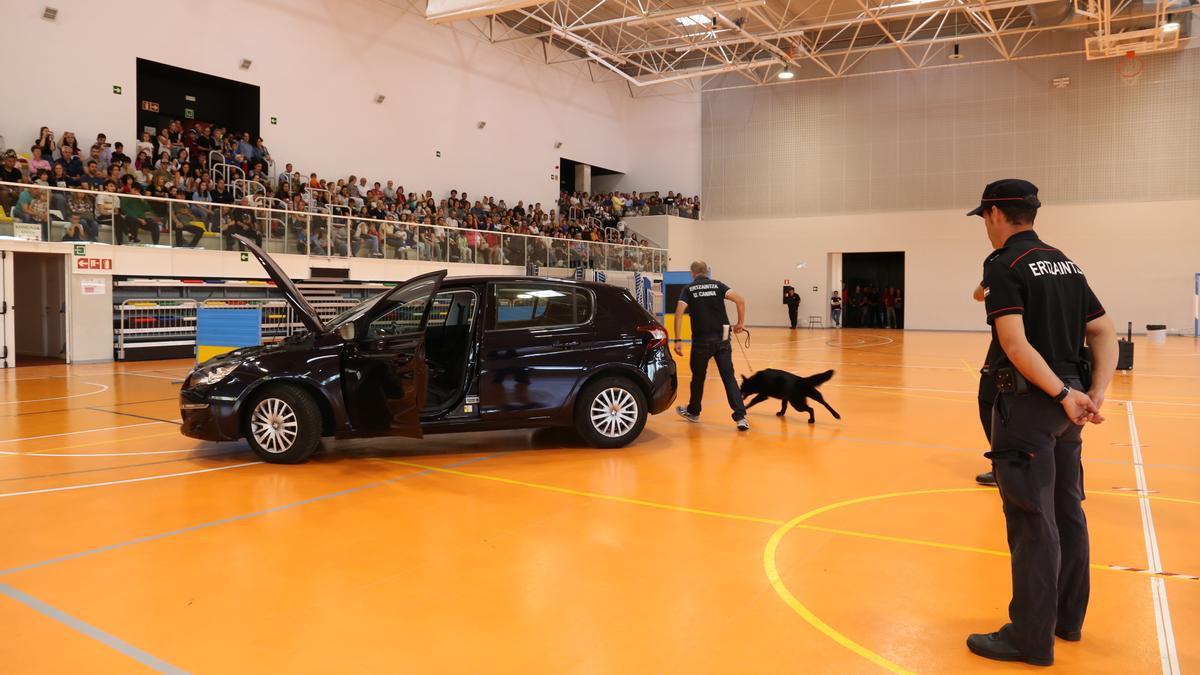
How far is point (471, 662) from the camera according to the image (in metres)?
2.98

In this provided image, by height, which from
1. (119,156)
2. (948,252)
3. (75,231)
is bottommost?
(75,231)

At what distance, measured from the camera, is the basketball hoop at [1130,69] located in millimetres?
27844

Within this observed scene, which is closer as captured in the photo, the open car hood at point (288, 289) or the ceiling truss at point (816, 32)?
the open car hood at point (288, 289)

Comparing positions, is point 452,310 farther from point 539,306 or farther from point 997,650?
point 997,650

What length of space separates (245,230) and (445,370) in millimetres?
12357

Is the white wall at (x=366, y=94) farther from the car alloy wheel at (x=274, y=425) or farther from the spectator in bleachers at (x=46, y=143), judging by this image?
the car alloy wheel at (x=274, y=425)

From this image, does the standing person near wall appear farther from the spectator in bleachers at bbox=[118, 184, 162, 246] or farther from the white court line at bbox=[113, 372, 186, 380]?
the white court line at bbox=[113, 372, 186, 380]

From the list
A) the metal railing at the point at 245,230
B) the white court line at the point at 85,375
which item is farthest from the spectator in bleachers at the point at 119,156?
the white court line at the point at 85,375

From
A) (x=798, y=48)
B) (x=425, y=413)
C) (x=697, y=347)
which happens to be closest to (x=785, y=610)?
(x=425, y=413)

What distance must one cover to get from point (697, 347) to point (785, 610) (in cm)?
495

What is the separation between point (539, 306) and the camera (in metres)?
6.96

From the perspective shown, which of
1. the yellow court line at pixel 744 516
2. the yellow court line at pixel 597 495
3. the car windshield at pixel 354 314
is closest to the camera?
the yellow court line at pixel 744 516

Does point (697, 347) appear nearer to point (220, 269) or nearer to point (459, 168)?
point (220, 269)

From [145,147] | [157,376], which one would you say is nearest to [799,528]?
[157,376]
